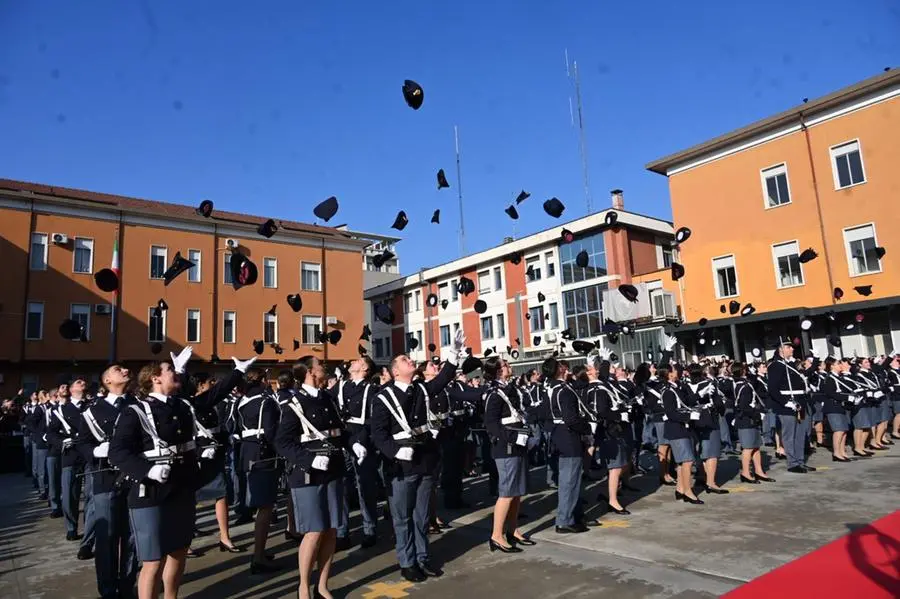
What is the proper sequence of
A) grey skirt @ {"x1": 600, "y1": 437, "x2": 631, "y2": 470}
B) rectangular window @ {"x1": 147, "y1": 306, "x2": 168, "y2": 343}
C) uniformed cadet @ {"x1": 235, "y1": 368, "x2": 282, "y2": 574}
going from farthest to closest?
rectangular window @ {"x1": 147, "y1": 306, "x2": 168, "y2": 343} → grey skirt @ {"x1": 600, "y1": 437, "x2": 631, "y2": 470} → uniformed cadet @ {"x1": 235, "y1": 368, "x2": 282, "y2": 574}

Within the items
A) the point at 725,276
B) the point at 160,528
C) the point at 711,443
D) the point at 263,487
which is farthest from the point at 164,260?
the point at 160,528

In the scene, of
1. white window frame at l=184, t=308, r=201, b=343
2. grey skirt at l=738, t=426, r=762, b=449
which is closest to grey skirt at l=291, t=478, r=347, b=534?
grey skirt at l=738, t=426, r=762, b=449

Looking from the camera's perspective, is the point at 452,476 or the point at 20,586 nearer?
the point at 20,586

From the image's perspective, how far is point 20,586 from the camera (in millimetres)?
6352

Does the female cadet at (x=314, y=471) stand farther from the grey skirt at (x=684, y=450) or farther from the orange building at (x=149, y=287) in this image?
the orange building at (x=149, y=287)

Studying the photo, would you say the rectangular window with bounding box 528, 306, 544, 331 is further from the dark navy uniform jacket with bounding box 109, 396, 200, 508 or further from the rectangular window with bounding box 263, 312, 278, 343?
the dark navy uniform jacket with bounding box 109, 396, 200, 508

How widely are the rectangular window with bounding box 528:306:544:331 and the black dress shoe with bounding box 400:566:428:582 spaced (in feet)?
115

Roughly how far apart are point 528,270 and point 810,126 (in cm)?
1908

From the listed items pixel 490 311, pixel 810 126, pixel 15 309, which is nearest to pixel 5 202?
pixel 15 309

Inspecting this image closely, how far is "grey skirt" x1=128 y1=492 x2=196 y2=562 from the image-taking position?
441 centimetres

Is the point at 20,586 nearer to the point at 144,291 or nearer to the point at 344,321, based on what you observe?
the point at 144,291

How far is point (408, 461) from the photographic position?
596 centimetres

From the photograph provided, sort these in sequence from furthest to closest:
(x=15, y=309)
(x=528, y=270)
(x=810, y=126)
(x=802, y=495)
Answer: (x=528, y=270) < (x=15, y=309) < (x=810, y=126) < (x=802, y=495)

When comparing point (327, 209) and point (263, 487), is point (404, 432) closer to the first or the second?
point (263, 487)
